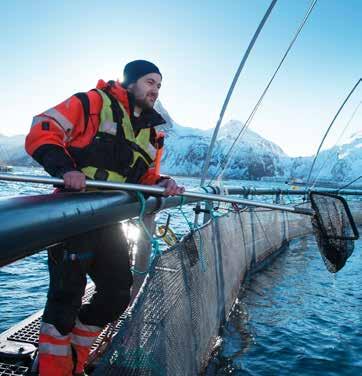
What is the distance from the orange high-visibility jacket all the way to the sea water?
2.53ft

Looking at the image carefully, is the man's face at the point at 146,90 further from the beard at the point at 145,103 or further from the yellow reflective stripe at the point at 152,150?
the yellow reflective stripe at the point at 152,150

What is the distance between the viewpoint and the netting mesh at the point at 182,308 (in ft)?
7.77

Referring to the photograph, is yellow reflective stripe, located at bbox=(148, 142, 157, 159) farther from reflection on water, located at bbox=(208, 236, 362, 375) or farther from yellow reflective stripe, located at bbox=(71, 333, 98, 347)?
reflection on water, located at bbox=(208, 236, 362, 375)

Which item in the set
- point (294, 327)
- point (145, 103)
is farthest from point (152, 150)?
point (294, 327)

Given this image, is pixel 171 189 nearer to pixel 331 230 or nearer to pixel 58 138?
pixel 58 138

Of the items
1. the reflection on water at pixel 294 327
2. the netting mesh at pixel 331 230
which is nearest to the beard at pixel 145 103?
the netting mesh at pixel 331 230

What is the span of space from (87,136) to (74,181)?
836 mm

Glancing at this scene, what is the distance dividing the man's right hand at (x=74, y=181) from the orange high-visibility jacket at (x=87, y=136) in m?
0.18

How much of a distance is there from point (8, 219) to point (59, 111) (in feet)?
4.65

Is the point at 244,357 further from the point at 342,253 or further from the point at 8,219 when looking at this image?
the point at 8,219

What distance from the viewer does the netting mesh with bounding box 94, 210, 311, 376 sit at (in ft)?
7.77

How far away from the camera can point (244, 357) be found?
15.7ft

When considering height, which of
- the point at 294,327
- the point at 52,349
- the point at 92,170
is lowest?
the point at 294,327

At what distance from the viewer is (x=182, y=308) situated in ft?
10.8
